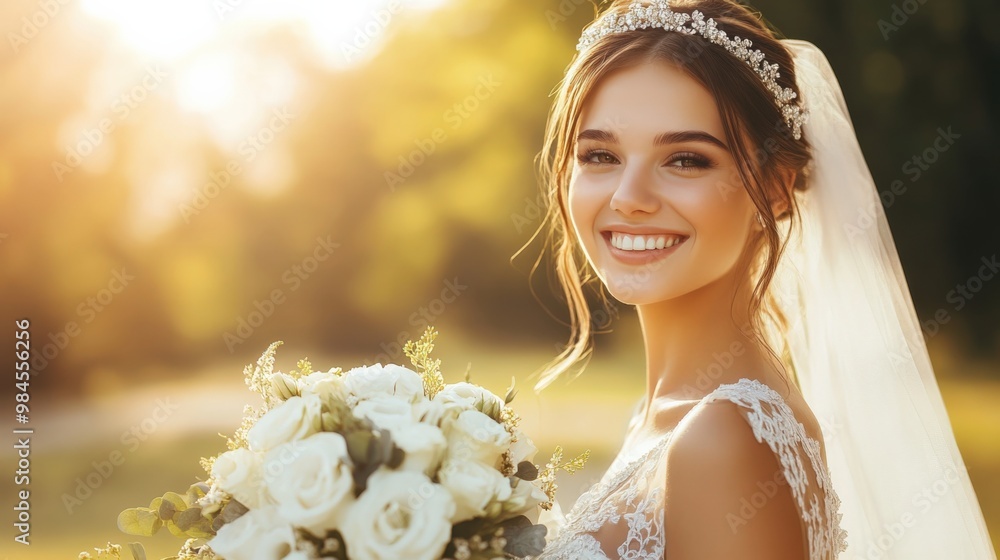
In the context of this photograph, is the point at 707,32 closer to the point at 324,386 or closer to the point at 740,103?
the point at 740,103

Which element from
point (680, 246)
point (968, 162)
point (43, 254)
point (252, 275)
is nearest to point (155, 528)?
point (680, 246)

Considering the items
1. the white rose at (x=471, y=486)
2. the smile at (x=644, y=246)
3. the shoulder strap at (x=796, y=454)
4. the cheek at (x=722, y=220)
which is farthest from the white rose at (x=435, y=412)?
the cheek at (x=722, y=220)

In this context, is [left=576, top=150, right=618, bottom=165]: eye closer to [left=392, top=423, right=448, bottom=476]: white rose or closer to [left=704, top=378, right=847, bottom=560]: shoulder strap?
[left=704, top=378, right=847, bottom=560]: shoulder strap

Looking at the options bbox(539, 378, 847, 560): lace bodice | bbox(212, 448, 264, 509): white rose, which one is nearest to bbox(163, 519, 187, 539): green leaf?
bbox(212, 448, 264, 509): white rose

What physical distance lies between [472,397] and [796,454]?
84 cm

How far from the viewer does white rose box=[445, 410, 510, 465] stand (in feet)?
6.47

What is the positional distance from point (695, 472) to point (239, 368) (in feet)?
43.5

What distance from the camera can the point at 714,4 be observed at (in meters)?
2.93

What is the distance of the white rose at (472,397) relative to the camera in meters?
2.11

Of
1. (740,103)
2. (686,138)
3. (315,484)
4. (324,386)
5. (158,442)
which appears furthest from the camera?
(158,442)

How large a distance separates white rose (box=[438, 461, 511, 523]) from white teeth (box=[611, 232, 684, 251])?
0.94 meters

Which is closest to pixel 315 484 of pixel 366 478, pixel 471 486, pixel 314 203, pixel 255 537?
pixel 366 478

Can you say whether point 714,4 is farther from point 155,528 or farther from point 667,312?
point 155,528

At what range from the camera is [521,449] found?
86.2 inches
